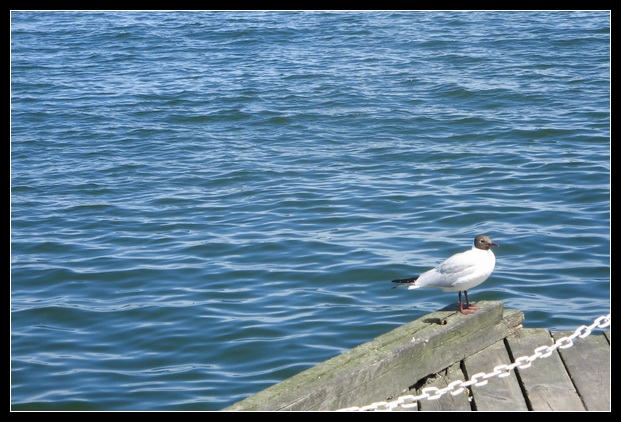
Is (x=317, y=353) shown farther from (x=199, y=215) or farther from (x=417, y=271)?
(x=199, y=215)

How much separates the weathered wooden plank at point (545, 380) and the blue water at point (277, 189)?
2.02 m

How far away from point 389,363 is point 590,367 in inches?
40.4

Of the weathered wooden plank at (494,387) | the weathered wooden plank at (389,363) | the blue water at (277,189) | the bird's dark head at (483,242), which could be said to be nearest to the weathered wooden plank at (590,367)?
the weathered wooden plank at (494,387)

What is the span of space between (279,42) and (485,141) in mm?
7227

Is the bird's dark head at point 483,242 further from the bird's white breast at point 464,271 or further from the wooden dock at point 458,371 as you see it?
the wooden dock at point 458,371

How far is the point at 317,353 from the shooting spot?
22.8ft

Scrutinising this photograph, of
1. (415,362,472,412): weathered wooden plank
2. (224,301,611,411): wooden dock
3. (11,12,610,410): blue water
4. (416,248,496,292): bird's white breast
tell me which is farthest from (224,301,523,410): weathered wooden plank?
(11,12,610,410): blue water

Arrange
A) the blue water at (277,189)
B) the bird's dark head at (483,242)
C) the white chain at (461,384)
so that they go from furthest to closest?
1. the blue water at (277,189)
2. the bird's dark head at (483,242)
3. the white chain at (461,384)

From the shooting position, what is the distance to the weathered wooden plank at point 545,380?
4445 millimetres

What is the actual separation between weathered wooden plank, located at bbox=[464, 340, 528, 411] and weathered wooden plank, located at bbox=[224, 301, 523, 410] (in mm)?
59

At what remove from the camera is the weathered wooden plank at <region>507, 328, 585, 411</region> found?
4.45 metres

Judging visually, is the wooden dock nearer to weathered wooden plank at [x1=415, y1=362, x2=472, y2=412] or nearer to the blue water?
weathered wooden plank at [x1=415, y1=362, x2=472, y2=412]
